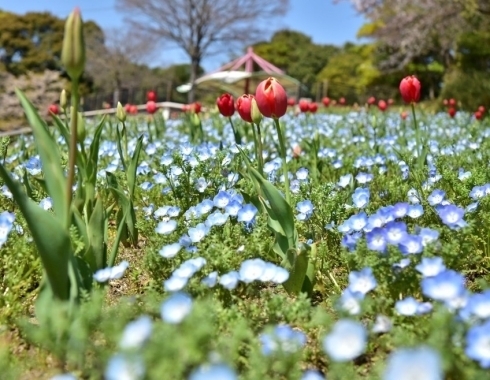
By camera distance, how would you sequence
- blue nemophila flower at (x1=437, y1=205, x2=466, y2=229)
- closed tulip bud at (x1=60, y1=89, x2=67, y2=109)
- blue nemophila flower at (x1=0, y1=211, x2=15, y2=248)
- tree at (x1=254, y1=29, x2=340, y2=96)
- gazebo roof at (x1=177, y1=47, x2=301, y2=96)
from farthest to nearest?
tree at (x1=254, y1=29, x2=340, y2=96) → gazebo roof at (x1=177, y1=47, x2=301, y2=96) → closed tulip bud at (x1=60, y1=89, x2=67, y2=109) → blue nemophila flower at (x1=0, y1=211, x2=15, y2=248) → blue nemophila flower at (x1=437, y1=205, x2=466, y2=229)

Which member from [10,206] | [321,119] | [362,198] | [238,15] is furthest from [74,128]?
[238,15]

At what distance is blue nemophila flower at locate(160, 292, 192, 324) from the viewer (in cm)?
120

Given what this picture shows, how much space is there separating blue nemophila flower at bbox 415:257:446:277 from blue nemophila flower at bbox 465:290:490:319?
0.71 ft

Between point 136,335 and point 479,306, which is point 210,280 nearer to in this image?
point 136,335

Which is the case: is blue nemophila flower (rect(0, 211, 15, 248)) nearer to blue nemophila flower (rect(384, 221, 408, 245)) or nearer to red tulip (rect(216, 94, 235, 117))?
blue nemophila flower (rect(384, 221, 408, 245))

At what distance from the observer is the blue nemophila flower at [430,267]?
1445 mm

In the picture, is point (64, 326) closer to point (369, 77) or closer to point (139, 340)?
point (139, 340)

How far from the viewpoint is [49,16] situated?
31.7 meters

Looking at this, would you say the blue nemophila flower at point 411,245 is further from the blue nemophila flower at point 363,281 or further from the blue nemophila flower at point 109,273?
the blue nemophila flower at point 109,273

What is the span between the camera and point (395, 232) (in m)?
1.67

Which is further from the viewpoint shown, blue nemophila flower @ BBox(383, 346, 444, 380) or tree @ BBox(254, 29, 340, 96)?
tree @ BBox(254, 29, 340, 96)

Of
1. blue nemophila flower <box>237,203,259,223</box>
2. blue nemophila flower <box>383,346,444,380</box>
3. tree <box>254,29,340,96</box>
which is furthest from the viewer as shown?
tree <box>254,29,340,96</box>

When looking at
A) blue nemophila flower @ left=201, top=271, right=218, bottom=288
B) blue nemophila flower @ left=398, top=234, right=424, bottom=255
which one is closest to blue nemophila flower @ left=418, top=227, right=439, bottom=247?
blue nemophila flower @ left=398, top=234, right=424, bottom=255

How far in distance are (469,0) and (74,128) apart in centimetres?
1184
